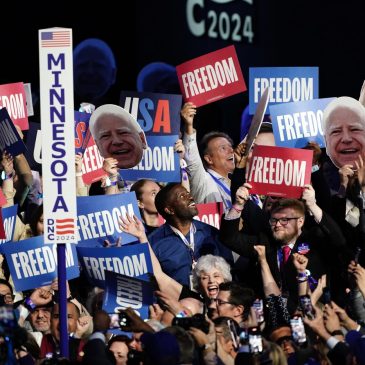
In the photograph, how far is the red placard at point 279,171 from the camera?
456 inches

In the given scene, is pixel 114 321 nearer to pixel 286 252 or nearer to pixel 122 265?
pixel 122 265

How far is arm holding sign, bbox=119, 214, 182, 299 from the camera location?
11281 millimetres

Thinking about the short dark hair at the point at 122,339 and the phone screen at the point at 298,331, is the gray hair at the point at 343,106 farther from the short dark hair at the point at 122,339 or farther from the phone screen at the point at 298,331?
the short dark hair at the point at 122,339

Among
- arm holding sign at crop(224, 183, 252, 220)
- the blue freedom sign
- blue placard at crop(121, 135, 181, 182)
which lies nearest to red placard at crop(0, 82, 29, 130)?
the blue freedom sign

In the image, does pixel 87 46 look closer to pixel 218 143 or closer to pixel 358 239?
pixel 218 143

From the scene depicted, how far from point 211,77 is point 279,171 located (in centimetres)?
163

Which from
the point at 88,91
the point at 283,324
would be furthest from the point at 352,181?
the point at 88,91

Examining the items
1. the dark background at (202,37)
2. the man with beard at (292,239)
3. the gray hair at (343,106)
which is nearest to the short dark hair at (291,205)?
the man with beard at (292,239)

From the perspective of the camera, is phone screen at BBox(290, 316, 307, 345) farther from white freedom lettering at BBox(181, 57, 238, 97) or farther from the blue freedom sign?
white freedom lettering at BBox(181, 57, 238, 97)

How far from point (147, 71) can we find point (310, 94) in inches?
185

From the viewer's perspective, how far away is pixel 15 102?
1318 centimetres

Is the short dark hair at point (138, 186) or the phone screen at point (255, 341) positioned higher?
the short dark hair at point (138, 186)

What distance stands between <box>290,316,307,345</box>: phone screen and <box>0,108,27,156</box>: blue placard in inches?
124

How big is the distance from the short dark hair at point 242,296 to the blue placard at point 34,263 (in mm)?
1301
